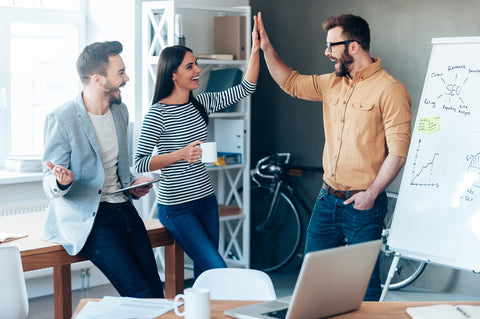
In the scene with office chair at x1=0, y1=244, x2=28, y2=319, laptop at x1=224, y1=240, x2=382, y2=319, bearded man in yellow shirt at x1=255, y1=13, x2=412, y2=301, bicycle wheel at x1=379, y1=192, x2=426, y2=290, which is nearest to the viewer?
laptop at x1=224, y1=240, x2=382, y2=319

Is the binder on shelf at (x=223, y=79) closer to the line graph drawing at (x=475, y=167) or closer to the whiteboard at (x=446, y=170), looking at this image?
the whiteboard at (x=446, y=170)

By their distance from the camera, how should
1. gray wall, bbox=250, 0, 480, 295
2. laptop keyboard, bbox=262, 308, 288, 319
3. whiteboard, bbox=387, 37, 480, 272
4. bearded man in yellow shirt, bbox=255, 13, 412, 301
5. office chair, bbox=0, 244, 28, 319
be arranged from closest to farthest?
1. laptop keyboard, bbox=262, 308, 288, 319
2. office chair, bbox=0, 244, 28, 319
3. bearded man in yellow shirt, bbox=255, 13, 412, 301
4. whiteboard, bbox=387, 37, 480, 272
5. gray wall, bbox=250, 0, 480, 295

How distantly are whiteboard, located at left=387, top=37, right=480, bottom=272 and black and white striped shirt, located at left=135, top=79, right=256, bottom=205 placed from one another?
1029mm

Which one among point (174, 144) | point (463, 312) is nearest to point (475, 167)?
point (463, 312)

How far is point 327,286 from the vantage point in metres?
1.83

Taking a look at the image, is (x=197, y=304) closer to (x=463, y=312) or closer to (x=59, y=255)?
(x=463, y=312)

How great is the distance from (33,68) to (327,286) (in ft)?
11.0

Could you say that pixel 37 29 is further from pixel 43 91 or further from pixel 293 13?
pixel 293 13

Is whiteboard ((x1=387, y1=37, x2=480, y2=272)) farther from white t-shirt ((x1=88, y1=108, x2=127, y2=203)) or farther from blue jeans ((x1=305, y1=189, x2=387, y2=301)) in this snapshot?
white t-shirt ((x1=88, y1=108, x2=127, y2=203))

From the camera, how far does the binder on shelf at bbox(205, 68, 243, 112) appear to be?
459cm

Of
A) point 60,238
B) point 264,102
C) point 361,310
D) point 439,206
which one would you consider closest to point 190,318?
point 361,310

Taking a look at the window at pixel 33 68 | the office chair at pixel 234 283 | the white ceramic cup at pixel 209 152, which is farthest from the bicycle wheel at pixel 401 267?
the window at pixel 33 68

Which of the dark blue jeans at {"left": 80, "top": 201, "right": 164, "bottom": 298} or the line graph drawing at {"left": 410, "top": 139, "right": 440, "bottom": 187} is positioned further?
the line graph drawing at {"left": 410, "top": 139, "right": 440, "bottom": 187}

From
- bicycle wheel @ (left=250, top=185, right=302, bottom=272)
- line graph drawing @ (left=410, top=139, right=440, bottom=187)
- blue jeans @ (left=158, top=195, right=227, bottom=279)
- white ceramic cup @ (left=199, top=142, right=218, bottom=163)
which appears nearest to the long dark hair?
white ceramic cup @ (left=199, top=142, right=218, bottom=163)
